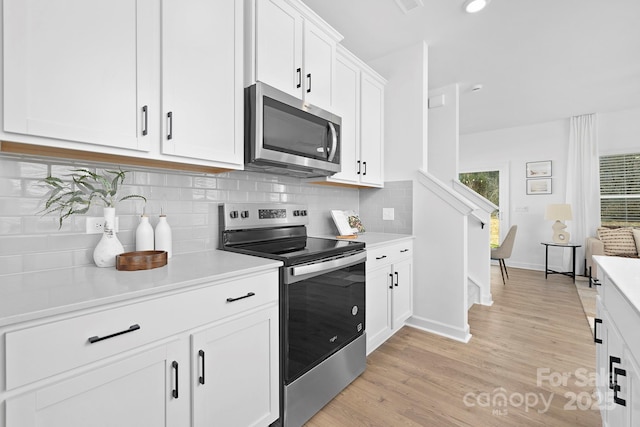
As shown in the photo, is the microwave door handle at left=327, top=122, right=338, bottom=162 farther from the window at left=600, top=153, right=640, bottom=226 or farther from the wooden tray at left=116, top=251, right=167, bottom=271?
the window at left=600, top=153, right=640, bottom=226

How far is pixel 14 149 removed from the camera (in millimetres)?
1109

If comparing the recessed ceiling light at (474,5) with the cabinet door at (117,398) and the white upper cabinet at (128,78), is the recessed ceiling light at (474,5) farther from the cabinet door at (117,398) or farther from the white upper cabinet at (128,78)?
the cabinet door at (117,398)

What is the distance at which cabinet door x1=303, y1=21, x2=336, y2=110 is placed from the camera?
197 cm

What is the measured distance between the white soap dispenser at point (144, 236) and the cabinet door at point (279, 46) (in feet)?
3.33

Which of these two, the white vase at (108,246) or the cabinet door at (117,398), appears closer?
the cabinet door at (117,398)

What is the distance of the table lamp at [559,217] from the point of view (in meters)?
4.75

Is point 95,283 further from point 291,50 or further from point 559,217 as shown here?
point 559,217

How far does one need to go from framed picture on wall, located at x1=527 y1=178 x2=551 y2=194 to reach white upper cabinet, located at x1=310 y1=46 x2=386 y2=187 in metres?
4.32

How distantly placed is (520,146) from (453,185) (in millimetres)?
3164

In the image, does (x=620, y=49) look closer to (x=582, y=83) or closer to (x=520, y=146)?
(x=582, y=83)

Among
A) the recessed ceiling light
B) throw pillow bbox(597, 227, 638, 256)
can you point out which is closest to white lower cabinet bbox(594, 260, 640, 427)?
the recessed ceiling light

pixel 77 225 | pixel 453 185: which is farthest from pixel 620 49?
pixel 77 225

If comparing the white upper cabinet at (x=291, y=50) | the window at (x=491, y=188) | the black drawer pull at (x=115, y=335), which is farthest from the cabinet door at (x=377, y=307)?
the window at (x=491, y=188)

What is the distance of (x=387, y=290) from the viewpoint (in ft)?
7.73
